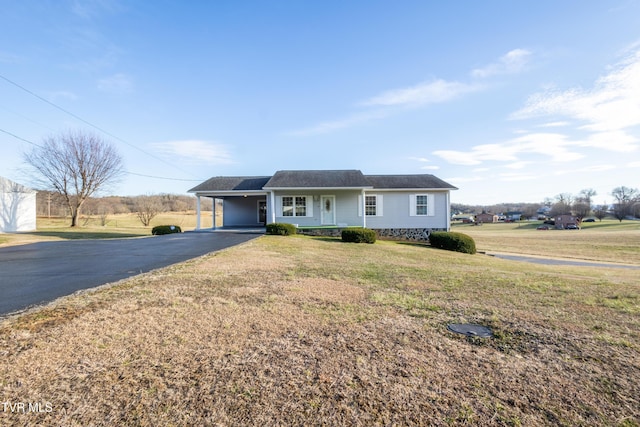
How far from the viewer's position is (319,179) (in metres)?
19.6

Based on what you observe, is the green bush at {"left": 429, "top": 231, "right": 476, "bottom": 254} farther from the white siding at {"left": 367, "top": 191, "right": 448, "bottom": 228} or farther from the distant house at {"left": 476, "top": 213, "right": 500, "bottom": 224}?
the distant house at {"left": 476, "top": 213, "right": 500, "bottom": 224}

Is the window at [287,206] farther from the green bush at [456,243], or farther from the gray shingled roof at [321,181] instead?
the green bush at [456,243]

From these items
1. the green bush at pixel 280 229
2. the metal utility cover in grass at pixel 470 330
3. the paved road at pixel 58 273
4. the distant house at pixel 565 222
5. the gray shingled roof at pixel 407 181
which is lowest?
the distant house at pixel 565 222

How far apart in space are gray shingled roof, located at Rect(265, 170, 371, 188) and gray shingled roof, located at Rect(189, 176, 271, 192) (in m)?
1.62

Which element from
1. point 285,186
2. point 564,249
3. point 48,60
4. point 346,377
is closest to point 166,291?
point 346,377

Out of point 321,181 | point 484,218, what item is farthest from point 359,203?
point 484,218

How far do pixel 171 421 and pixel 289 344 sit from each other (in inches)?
51.8

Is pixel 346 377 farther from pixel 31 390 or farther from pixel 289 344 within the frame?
pixel 31 390

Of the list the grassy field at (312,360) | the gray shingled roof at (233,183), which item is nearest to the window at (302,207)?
the gray shingled roof at (233,183)

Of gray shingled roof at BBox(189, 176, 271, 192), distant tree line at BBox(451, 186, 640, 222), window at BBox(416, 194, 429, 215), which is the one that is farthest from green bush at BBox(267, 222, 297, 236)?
distant tree line at BBox(451, 186, 640, 222)

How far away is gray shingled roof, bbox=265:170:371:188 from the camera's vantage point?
59.7 feet

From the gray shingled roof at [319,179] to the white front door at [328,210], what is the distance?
1.31 metres

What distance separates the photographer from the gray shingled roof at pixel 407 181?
1977 centimetres

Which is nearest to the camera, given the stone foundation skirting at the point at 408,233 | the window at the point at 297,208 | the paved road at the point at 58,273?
the paved road at the point at 58,273
